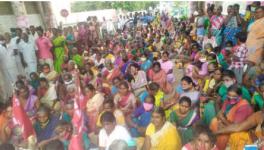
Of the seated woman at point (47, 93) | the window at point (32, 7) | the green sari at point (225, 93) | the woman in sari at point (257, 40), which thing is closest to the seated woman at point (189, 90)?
the green sari at point (225, 93)

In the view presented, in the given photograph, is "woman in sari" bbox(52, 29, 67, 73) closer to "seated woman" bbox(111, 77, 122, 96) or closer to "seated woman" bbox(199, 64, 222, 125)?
"seated woman" bbox(111, 77, 122, 96)

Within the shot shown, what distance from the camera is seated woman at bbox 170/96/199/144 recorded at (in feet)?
10.0

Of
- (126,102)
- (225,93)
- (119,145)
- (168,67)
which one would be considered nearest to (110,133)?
(119,145)

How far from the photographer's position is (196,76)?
4.53 meters

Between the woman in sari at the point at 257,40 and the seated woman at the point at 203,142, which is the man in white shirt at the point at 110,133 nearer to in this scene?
the seated woman at the point at 203,142

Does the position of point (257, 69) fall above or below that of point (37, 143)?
above

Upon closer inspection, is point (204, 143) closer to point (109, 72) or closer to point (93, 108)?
point (93, 108)

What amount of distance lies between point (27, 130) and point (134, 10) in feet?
36.4

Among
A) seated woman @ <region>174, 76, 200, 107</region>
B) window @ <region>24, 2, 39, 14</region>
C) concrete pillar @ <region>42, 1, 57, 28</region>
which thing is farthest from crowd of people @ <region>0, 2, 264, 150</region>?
concrete pillar @ <region>42, 1, 57, 28</region>

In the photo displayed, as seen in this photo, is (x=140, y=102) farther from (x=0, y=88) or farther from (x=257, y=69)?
(x=0, y=88)

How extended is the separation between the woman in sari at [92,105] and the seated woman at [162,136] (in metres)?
1.00

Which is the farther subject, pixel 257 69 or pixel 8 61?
pixel 8 61

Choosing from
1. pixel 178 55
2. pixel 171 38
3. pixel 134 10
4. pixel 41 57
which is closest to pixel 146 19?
pixel 134 10

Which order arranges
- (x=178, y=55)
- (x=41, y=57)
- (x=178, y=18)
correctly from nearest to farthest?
1. (x=41, y=57)
2. (x=178, y=55)
3. (x=178, y=18)
